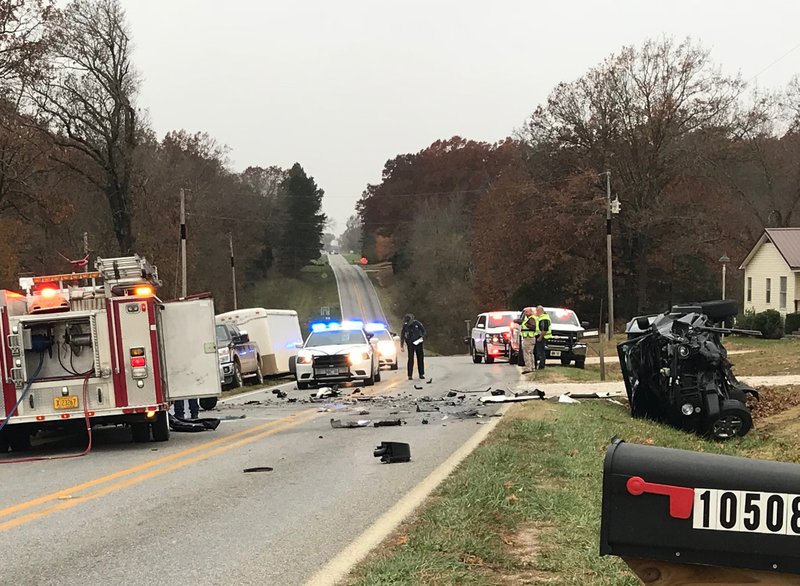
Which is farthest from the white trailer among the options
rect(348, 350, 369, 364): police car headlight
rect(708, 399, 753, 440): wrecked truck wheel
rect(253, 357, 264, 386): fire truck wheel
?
rect(708, 399, 753, 440): wrecked truck wheel

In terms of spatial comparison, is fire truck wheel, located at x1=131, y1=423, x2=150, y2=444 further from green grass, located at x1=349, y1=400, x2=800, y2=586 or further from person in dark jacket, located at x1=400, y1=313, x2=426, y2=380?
person in dark jacket, located at x1=400, y1=313, x2=426, y2=380

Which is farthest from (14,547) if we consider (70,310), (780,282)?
(780,282)

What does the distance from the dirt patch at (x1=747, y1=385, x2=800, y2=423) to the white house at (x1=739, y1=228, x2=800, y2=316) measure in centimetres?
3061

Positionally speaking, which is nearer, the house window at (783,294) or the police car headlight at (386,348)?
the police car headlight at (386,348)

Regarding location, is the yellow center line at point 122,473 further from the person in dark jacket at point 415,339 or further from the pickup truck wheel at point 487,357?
the pickup truck wheel at point 487,357

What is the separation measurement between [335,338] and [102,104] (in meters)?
24.6

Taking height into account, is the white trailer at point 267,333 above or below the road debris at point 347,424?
above

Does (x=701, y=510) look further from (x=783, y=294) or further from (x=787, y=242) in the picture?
(x=783, y=294)

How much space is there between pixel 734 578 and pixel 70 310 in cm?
1131

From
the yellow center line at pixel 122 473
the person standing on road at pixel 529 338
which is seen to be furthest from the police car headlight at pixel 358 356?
the yellow center line at pixel 122 473

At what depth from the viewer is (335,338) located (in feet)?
80.4

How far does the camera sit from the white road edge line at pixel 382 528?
18.4ft

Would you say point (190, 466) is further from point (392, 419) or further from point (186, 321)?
point (392, 419)

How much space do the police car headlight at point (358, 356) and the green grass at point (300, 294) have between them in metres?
64.5
